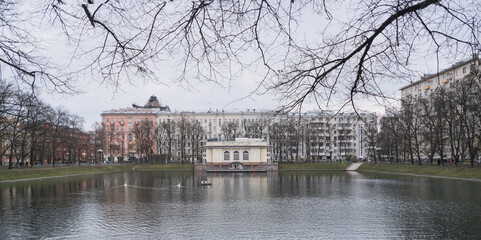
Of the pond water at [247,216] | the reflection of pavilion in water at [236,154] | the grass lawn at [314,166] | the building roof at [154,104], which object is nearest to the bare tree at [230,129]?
the reflection of pavilion in water at [236,154]

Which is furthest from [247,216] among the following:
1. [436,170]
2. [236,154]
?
[236,154]

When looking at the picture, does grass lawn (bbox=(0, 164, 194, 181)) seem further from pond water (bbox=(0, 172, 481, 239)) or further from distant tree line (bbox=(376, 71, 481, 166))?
distant tree line (bbox=(376, 71, 481, 166))

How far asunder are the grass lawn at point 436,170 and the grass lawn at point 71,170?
34.3 meters

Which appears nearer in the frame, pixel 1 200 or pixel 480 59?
pixel 480 59

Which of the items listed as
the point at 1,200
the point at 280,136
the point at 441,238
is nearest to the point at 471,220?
the point at 441,238

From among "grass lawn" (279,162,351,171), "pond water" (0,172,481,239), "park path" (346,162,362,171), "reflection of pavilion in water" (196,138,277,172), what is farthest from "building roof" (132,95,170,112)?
"pond water" (0,172,481,239)

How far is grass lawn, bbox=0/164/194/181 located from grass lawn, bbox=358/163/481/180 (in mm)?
34265

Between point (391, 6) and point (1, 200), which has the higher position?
point (391, 6)

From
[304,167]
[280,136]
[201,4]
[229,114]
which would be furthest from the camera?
[229,114]

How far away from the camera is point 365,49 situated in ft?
14.4

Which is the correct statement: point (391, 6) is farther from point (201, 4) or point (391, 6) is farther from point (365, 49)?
point (201, 4)

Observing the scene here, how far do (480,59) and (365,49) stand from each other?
4.28 ft

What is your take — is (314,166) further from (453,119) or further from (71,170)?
(71,170)

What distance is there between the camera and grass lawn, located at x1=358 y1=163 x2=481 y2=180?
139ft
